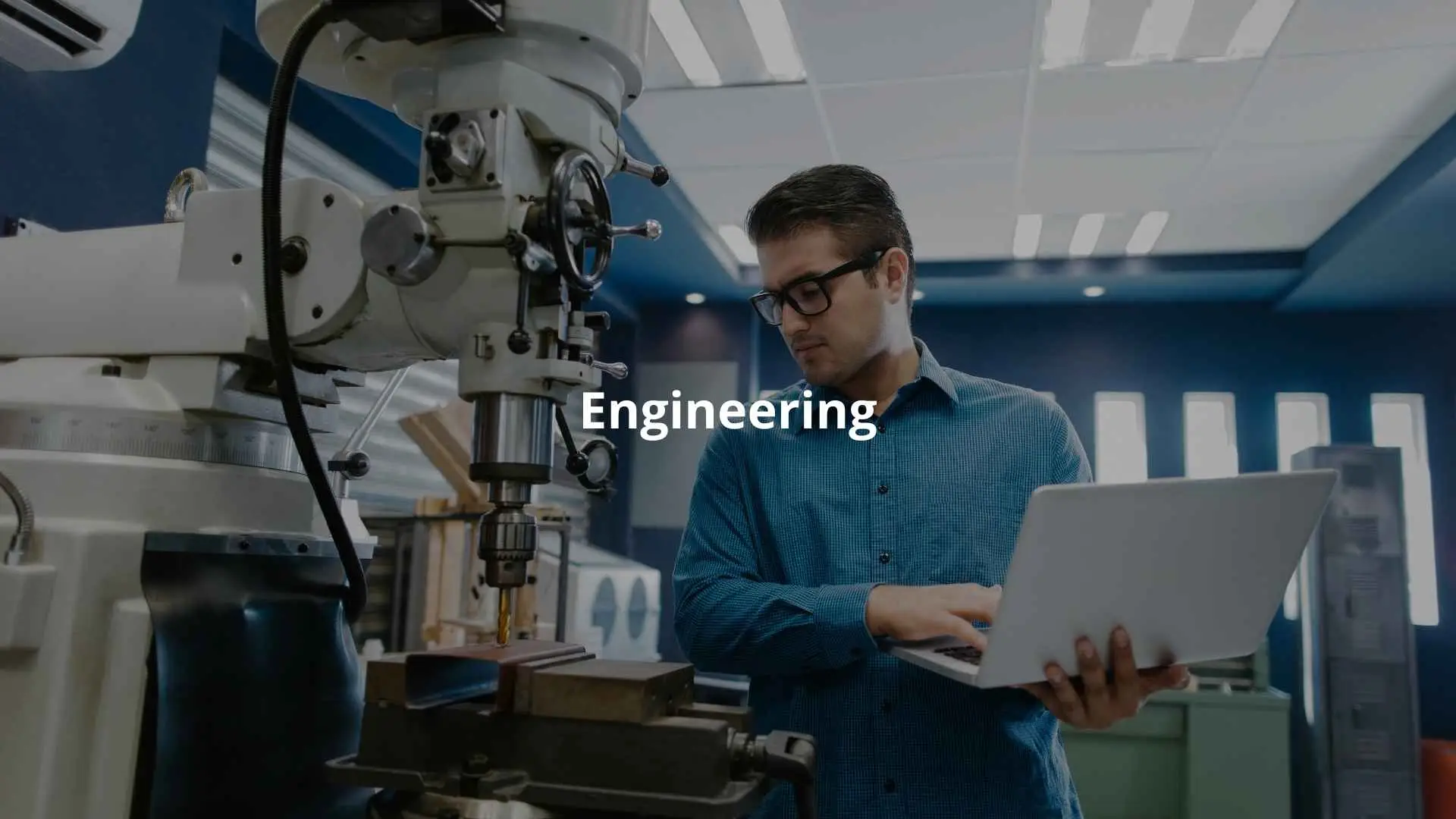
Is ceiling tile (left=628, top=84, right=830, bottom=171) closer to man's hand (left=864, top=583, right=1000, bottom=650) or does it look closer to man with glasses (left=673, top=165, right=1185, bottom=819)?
man with glasses (left=673, top=165, right=1185, bottom=819)

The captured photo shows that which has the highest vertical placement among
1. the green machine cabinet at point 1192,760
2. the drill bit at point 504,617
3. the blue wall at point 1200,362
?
the blue wall at point 1200,362

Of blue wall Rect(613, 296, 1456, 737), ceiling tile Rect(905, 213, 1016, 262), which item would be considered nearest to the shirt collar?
ceiling tile Rect(905, 213, 1016, 262)

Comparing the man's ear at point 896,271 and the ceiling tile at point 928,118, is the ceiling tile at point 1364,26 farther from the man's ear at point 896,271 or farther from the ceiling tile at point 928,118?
the man's ear at point 896,271

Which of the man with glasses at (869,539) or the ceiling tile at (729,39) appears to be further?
the ceiling tile at (729,39)

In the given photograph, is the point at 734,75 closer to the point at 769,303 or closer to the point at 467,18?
the point at 769,303

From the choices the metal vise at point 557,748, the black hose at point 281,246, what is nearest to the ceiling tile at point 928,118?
the black hose at point 281,246

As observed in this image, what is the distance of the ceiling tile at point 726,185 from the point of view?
381 centimetres

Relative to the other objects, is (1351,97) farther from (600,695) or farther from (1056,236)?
(600,695)

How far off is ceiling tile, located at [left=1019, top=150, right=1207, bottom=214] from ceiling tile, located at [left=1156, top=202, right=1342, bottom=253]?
29 cm

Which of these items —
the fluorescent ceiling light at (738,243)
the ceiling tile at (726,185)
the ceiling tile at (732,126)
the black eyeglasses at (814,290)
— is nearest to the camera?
the black eyeglasses at (814,290)

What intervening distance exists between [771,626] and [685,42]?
224 cm

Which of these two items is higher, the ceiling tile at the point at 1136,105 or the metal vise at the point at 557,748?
the ceiling tile at the point at 1136,105

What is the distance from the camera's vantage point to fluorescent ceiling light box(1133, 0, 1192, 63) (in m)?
2.57

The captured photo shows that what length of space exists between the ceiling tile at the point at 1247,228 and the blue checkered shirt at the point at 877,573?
332cm
